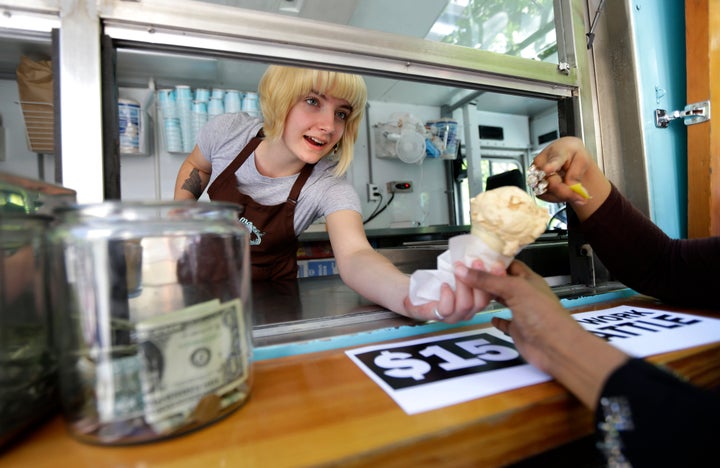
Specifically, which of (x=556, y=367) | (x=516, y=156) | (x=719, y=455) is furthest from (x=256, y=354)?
(x=516, y=156)

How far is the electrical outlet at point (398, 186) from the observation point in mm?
3982

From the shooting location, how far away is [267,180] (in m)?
1.42

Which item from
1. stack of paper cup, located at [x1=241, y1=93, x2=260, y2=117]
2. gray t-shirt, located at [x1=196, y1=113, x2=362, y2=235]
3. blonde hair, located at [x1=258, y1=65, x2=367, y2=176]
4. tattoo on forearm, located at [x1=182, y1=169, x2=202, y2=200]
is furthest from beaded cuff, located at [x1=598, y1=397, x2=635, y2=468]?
stack of paper cup, located at [x1=241, y1=93, x2=260, y2=117]

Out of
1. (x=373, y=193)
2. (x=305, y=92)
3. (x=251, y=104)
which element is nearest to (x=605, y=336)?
(x=305, y=92)

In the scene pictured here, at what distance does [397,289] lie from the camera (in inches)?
31.0

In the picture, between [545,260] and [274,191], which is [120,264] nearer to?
[274,191]

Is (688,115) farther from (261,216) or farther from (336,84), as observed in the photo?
(261,216)

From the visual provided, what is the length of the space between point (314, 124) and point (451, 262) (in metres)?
0.85

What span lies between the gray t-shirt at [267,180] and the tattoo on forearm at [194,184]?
0.10 metres

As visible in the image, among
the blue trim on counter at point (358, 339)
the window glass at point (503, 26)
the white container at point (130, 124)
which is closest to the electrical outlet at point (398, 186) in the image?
the window glass at point (503, 26)

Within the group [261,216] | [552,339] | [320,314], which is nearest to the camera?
[552,339]

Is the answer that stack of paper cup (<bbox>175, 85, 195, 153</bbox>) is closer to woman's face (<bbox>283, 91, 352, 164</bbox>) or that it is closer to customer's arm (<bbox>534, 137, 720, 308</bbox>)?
woman's face (<bbox>283, 91, 352, 164</bbox>)

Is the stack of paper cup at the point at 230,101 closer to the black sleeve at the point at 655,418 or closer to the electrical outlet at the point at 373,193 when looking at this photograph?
the electrical outlet at the point at 373,193

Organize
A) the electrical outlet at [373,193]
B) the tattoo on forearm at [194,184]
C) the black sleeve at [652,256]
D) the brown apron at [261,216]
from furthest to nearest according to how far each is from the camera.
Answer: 1. the electrical outlet at [373,193]
2. the tattoo on forearm at [194,184]
3. the brown apron at [261,216]
4. the black sleeve at [652,256]
